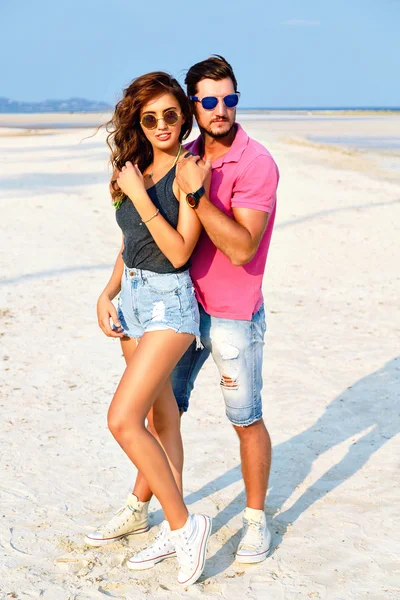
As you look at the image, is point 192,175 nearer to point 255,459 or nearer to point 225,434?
point 255,459

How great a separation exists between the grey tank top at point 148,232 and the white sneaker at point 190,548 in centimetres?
106

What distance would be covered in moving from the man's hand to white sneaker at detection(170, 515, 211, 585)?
136 cm

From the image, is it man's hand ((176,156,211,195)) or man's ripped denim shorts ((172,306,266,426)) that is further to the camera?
man's ripped denim shorts ((172,306,266,426))

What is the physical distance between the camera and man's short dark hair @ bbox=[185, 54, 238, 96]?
11.2 feet

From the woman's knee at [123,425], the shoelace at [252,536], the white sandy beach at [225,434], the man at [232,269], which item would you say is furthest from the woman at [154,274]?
the white sandy beach at [225,434]

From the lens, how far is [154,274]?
3.25 meters

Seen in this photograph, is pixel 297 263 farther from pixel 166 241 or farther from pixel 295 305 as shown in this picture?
pixel 166 241

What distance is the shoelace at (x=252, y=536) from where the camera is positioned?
3586 mm

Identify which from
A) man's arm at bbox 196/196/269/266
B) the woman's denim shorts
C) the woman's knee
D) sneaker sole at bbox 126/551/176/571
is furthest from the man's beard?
sneaker sole at bbox 126/551/176/571

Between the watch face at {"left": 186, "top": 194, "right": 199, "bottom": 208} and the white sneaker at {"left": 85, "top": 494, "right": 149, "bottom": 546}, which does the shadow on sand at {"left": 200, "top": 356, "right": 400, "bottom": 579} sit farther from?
the watch face at {"left": 186, "top": 194, "right": 199, "bottom": 208}

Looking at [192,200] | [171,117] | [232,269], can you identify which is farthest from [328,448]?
[171,117]

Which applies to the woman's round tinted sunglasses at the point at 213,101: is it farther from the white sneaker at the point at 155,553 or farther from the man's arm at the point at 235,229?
the white sneaker at the point at 155,553

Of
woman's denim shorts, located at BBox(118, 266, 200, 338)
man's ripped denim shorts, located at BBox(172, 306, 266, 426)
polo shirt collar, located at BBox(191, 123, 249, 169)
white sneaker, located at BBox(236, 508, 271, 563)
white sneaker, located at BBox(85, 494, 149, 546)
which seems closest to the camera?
woman's denim shorts, located at BBox(118, 266, 200, 338)

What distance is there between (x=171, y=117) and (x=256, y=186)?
0.45 metres
